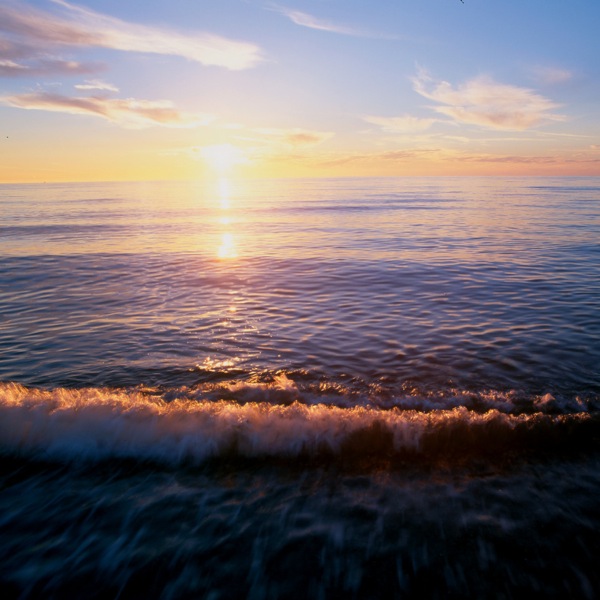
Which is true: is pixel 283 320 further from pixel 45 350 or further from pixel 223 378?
pixel 45 350

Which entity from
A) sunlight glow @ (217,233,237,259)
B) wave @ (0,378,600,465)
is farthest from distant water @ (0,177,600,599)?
sunlight glow @ (217,233,237,259)

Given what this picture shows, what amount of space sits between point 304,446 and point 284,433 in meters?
0.45

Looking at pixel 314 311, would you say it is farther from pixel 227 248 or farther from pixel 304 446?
pixel 227 248

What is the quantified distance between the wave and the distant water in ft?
0.12

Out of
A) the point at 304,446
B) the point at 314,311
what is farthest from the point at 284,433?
the point at 314,311

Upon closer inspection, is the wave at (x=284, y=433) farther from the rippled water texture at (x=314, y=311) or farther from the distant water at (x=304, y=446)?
the rippled water texture at (x=314, y=311)

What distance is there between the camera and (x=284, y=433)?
7.65 metres

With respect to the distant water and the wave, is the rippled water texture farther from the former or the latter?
the wave

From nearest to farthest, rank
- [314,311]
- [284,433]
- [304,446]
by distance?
[304,446], [284,433], [314,311]

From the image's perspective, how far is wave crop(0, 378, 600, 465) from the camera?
7324 mm

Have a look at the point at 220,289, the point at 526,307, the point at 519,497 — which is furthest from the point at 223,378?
the point at 526,307

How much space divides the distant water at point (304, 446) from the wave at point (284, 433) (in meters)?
0.04

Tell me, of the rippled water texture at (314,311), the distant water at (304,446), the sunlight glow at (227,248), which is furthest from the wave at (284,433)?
the sunlight glow at (227,248)

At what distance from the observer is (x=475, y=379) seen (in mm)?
9531
